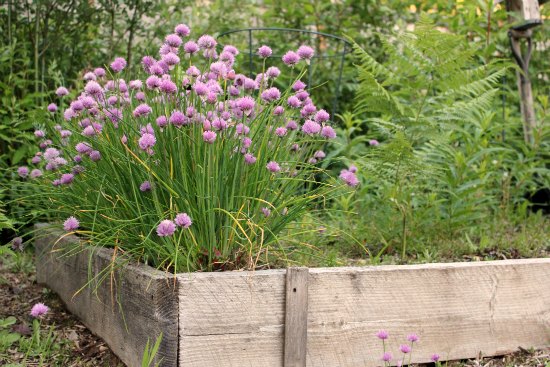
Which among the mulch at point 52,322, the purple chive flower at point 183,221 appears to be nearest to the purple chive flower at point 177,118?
the purple chive flower at point 183,221

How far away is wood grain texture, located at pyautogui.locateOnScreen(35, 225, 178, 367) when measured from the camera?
253cm

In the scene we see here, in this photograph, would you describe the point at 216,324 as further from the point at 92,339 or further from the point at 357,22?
the point at 357,22

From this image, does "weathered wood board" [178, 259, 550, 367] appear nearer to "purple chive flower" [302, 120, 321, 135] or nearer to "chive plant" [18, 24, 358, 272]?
"chive plant" [18, 24, 358, 272]

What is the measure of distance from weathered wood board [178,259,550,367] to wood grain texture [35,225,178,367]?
0.19ft

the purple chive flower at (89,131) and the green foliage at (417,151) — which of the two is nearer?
the purple chive flower at (89,131)

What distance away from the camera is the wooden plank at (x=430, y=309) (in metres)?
2.83

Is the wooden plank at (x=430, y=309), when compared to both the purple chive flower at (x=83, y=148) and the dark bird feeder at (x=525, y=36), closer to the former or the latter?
the purple chive flower at (x=83, y=148)

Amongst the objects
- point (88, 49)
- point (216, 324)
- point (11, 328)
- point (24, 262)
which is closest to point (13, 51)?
point (88, 49)

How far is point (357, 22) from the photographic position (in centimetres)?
665

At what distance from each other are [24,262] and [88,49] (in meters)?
1.70

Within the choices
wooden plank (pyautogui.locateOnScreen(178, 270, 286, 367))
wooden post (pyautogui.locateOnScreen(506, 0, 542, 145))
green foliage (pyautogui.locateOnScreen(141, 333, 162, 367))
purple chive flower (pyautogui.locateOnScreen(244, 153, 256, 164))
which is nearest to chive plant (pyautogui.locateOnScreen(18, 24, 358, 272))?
purple chive flower (pyautogui.locateOnScreen(244, 153, 256, 164))

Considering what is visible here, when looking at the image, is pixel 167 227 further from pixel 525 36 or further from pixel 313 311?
pixel 525 36

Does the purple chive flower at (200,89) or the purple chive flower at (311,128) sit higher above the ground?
the purple chive flower at (200,89)

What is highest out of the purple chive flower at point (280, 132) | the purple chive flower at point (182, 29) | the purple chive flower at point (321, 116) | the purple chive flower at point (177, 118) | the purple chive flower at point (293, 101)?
the purple chive flower at point (182, 29)
